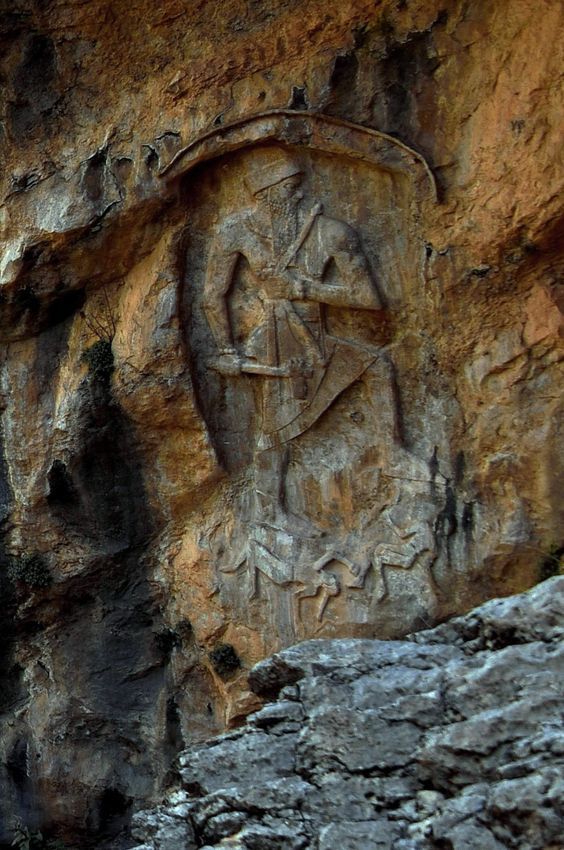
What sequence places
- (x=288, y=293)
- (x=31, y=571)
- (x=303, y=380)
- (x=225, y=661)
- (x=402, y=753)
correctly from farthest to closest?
1. (x=31, y=571)
2. (x=225, y=661)
3. (x=303, y=380)
4. (x=288, y=293)
5. (x=402, y=753)

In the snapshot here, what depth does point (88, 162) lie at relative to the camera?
11055mm

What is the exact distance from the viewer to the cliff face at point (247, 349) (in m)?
9.97

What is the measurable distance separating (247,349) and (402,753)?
15.2ft

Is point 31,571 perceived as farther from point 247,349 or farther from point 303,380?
point 303,380

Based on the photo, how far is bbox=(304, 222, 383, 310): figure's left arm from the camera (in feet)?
34.0

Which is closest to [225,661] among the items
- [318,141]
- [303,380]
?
[303,380]

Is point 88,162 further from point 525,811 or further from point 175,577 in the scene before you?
point 525,811

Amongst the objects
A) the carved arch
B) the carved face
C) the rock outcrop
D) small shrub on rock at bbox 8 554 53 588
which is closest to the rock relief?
the carved face

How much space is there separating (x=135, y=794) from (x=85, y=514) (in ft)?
9.75

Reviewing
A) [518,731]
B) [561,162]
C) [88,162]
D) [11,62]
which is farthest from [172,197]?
[518,731]

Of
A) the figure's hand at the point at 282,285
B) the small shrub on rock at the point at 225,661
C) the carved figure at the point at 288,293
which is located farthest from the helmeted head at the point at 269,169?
the small shrub on rock at the point at 225,661

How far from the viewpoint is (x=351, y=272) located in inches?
408

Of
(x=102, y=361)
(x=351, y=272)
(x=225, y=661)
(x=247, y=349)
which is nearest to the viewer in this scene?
(x=351, y=272)

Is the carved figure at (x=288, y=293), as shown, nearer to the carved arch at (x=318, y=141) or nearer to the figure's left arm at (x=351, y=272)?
Answer: the figure's left arm at (x=351, y=272)
